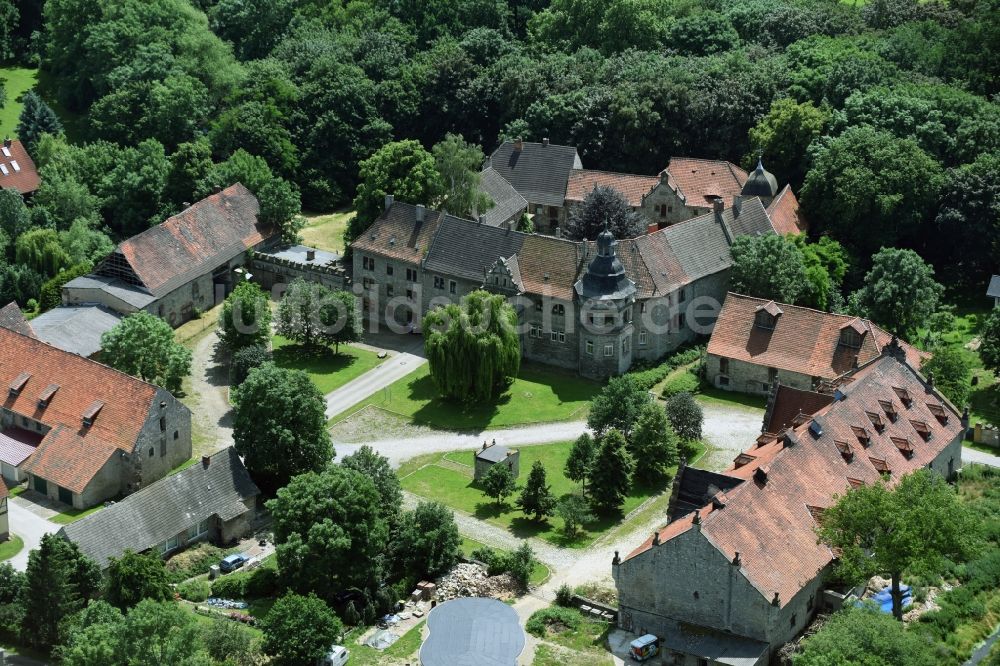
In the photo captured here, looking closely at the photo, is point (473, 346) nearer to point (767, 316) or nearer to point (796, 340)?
point (767, 316)

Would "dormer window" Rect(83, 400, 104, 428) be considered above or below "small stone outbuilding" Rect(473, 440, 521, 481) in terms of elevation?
above

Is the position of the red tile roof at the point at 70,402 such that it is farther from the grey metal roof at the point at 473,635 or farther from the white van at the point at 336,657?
the grey metal roof at the point at 473,635

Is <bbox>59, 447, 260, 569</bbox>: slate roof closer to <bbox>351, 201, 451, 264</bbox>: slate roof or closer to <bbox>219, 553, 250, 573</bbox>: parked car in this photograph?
<bbox>219, 553, 250, 573</bbox>: parked car

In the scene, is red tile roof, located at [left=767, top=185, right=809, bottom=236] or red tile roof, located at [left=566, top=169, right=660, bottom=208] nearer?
red tile roof, located at [left=767, top=185, right=809, bottom=236]

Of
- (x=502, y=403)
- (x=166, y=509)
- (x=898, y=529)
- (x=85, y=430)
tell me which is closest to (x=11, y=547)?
(x=166, y=509)

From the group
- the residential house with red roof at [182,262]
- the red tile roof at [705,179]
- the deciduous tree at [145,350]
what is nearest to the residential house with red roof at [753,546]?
the deciduous tree at [145,350]

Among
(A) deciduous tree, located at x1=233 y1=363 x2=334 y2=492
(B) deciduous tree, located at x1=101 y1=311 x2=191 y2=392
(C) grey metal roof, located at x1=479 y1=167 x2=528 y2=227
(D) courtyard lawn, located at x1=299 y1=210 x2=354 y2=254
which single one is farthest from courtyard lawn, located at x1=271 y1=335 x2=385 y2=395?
(C) grey metal roof, located at x1=479 y1=167 x2=528 y2=227

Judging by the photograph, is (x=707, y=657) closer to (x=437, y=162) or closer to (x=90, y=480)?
(x=90, y=480)
